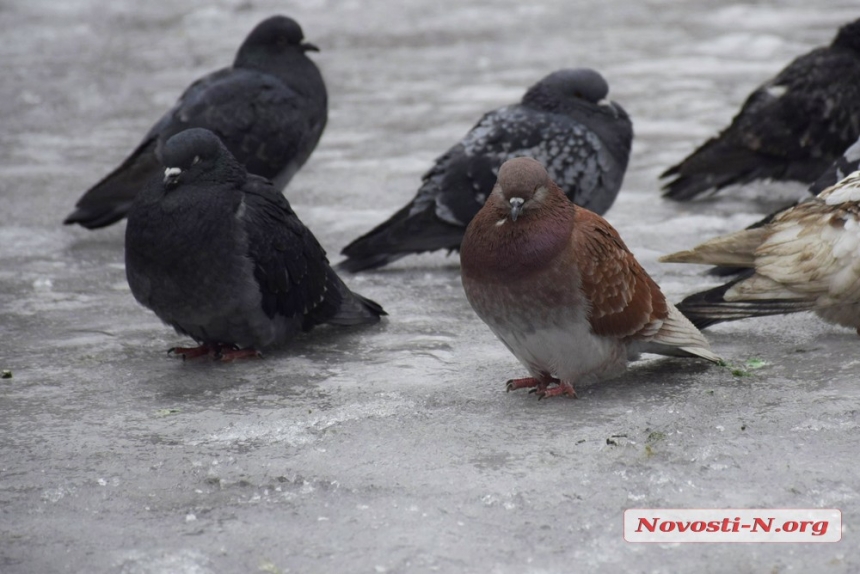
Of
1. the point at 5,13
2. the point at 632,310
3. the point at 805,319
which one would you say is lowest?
the point at 805,319

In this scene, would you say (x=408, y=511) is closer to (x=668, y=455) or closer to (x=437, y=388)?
(x=668, y=455)

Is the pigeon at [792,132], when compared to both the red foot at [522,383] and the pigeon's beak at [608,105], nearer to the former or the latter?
the pigeon's beak at [608,105]

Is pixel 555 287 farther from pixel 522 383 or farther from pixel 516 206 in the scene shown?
pixel 522 383

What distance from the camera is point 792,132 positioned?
7.59 metres

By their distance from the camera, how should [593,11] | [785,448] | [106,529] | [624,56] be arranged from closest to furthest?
1. [106,529]
2. [785,448]
3. [624,56]
4. [593,11]

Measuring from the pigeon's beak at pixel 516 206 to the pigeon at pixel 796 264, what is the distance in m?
0.98

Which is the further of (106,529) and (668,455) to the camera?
(668,455)

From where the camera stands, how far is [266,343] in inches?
205

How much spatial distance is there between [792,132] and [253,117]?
3310 mm

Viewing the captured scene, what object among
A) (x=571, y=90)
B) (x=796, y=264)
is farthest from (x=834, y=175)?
(x=571, y=90)

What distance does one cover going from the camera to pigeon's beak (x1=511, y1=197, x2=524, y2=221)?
166 inches

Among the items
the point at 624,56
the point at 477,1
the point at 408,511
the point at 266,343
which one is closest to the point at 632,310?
the point at 408,511

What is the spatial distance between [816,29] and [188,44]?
255 inches

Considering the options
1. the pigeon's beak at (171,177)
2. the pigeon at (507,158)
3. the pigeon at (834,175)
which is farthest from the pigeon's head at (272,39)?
the pigeon at (834,175)
